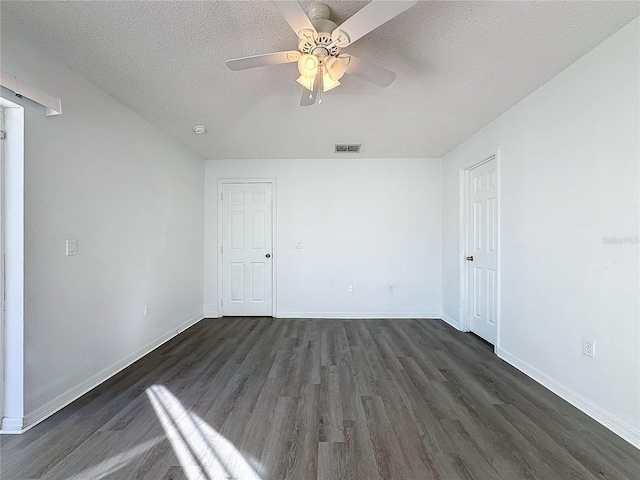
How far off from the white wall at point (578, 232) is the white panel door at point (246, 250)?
306 cm

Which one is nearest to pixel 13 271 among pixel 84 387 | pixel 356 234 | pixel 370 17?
pixel 84 387

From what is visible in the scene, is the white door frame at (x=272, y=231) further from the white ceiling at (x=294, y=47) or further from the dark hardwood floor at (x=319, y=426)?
the dark hardwood floor at (x=319, y=426)

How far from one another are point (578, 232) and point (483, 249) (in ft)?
4.52

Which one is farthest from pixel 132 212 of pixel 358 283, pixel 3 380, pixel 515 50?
pixel 515 50

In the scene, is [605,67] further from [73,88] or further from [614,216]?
[73,88]

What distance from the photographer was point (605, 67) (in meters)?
1.93

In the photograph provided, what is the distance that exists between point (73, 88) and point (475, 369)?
154 inches

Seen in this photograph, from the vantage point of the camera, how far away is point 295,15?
1466 mm

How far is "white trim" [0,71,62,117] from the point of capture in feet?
5.60

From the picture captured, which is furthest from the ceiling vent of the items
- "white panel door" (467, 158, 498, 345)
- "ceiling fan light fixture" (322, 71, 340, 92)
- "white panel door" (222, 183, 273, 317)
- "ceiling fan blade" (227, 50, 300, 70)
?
"ceiling fan blade" (227, 50, 300, 70)

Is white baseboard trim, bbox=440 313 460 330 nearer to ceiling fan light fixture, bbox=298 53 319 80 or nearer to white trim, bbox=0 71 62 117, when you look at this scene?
ceiling fan light fixture, bbox=298 53 319 80

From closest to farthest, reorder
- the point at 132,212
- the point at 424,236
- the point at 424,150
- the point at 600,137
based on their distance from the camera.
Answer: the point at 600,137 < the point at 132,212 < the point at 424,150 < the point at 424,236

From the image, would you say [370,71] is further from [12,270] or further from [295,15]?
[12,270]

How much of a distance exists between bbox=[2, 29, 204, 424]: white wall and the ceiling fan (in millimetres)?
1328
